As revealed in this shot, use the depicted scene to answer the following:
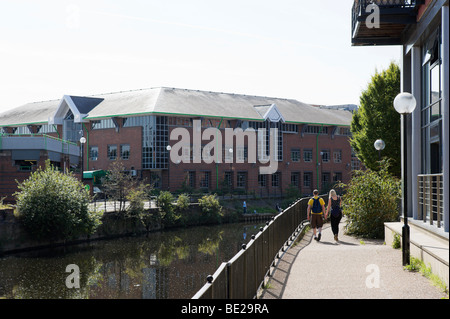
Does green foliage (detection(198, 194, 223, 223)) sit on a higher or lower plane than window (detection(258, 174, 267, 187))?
lower

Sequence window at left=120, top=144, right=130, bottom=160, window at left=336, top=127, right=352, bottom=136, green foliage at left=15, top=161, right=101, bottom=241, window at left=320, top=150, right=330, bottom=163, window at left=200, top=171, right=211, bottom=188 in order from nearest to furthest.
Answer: green foliage at left=15, top=161, right=101, bottom=241
window at left=120, top=144, right=130, bottom=160
window at left=200, top=171, right=211, bottom=188
window at left=320, top=150, right=330, bottom=163
window at left=336, top=127, right=352, bottom=136

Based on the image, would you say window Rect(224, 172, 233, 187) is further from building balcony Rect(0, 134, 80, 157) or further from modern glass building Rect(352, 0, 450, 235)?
modern glass building Rect(352, 0, 450, 235)

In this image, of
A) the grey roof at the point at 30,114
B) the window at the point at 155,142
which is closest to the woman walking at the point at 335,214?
the window at the point at 155,142

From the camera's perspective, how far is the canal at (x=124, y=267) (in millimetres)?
16484

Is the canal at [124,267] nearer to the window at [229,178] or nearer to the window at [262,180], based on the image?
the window at [229,178]

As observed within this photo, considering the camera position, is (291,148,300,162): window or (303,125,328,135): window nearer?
(291,148,300,162): window

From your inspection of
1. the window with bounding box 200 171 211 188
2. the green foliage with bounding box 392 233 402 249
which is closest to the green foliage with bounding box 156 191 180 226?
the window with bounding box 200 171 211 188

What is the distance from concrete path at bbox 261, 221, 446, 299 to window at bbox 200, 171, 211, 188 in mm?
37041

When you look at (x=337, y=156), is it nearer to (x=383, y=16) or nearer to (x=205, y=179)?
(x=205, y=179)

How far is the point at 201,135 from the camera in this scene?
4959cm

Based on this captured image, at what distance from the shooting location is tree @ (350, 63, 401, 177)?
31.9 m

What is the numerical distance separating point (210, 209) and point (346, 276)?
28915mm

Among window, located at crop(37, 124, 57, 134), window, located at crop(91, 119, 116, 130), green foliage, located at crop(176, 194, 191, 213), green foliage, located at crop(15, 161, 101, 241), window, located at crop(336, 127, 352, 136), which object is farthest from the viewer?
window, located at crop(336, 127, 352, 136)
